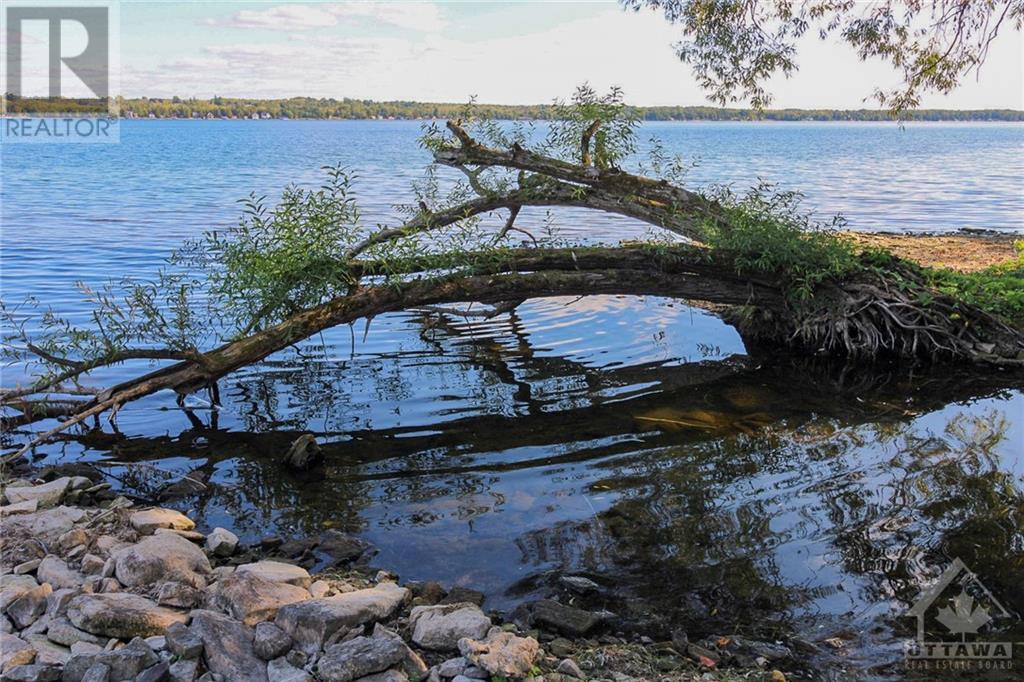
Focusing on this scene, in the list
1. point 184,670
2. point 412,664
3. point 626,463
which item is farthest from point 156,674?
point 626,463

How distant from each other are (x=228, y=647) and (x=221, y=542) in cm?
196

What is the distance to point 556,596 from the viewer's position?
6277mm

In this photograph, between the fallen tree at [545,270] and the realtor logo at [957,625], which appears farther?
the fallen tree at [545,270]

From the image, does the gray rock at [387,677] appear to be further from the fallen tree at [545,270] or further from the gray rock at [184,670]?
the fallen tree at [545,270]

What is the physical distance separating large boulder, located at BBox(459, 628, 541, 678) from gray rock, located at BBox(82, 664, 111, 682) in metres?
1.95

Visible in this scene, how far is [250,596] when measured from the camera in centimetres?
554

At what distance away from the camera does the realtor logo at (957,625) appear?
531 cm

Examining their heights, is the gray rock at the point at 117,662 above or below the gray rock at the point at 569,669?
above

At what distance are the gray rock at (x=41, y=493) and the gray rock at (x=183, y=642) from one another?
3041 mm

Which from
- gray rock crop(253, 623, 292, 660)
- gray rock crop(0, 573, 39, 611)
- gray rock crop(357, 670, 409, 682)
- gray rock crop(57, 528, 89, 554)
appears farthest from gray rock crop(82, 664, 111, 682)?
gray rock crop(57, 528, 89, 554)

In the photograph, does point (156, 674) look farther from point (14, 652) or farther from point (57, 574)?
point (57, 574)

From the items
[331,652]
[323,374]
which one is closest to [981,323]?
[323,374]

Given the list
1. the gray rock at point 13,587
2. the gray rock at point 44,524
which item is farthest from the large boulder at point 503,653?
the gray rock at point 44,524

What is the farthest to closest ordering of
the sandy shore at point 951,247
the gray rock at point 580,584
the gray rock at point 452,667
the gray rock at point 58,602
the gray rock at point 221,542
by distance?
the sandy shore at point 951,247 < the gray rock at point 221,542 < the gray rock at point 580,584 < the gray rock at point 58,602 < the gray rock at point 452,667
